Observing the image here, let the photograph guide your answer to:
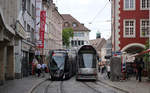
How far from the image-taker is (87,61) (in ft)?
100

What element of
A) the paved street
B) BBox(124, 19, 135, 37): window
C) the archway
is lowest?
the paved street

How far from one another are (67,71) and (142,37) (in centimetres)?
1174

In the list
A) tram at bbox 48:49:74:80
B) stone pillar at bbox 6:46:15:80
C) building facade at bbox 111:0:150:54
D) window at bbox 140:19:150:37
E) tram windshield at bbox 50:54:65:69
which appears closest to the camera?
stone pillar at bbox 6:46:15:80

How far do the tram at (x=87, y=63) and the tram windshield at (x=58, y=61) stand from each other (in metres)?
2.41

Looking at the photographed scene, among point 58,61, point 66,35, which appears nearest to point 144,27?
point 58,61

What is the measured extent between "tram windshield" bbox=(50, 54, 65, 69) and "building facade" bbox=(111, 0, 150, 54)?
33.5 feet

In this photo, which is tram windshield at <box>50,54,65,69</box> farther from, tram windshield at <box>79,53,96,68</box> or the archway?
the archway

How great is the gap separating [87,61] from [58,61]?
3.46m

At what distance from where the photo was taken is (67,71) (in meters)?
33.7

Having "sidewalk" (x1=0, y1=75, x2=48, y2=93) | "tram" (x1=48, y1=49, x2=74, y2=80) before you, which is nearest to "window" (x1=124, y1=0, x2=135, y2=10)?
"tram" (x1=48, y1=49, x2=74, y2=80)

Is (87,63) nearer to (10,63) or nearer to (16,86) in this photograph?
(10,63)

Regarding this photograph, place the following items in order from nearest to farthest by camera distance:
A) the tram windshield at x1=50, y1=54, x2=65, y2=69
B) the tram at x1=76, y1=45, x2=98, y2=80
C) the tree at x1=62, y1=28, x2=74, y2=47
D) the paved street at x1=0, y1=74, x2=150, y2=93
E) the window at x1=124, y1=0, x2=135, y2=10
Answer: the paved street at x1=0, y1=74, x2=150, y2=93
the tram at x1=76, y1=45, x2=98, y2=80
the tram windshield at x1=50, y1=54, x2=65, y2=69
the window at x1=124, y1=0, x2=135, y2=10
the tree at x1=62, y1=28, x2=74, y2=47

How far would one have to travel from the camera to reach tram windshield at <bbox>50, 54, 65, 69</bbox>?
32312 millimetres

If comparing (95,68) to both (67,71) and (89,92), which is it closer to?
(67,71)
